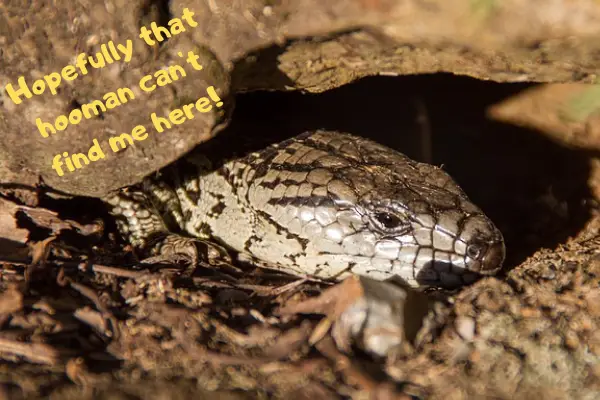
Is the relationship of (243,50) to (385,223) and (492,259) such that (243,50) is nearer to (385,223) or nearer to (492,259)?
(385,223)

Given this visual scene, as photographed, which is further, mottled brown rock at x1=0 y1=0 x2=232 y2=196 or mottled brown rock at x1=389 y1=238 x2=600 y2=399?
mottled brown rock at x1=0 y1=0 x2=232 y2=196

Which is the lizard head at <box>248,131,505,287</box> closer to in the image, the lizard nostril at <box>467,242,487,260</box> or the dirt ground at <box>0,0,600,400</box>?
the lizard nostril at <box>467,242,487,260</box>

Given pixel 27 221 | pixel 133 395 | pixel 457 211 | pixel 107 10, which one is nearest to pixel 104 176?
pixel 27 221

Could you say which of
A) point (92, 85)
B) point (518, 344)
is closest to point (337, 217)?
point (518, 344)

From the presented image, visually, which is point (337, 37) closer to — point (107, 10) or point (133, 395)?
point (107, 10)

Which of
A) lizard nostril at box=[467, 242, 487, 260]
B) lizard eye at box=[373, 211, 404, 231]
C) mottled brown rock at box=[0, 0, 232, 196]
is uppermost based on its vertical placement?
mottled brown rock at box=[0, 0, 232, 196]

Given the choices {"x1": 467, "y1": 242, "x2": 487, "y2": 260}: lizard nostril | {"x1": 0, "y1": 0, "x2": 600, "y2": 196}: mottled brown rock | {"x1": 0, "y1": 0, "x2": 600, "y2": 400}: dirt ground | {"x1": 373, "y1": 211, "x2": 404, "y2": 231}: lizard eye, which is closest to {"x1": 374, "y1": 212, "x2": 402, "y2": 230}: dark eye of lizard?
{"x1": 373, "y1": 211, "x2": 404, "y2": 231}: lizard eye

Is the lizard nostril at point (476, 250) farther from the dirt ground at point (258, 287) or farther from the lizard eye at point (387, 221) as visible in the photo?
the lizard eye at point (387, 221)
